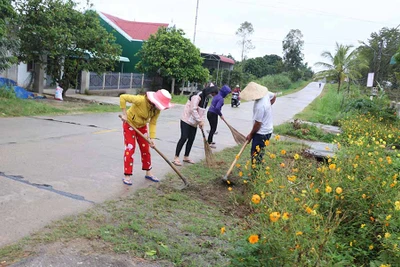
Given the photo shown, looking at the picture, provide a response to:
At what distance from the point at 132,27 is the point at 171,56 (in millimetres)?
7455

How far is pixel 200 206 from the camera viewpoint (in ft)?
14.1

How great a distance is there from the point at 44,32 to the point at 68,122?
5754mm

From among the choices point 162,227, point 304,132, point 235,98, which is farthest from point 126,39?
point 162,227

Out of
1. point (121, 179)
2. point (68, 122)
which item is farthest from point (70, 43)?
point (121, 179)

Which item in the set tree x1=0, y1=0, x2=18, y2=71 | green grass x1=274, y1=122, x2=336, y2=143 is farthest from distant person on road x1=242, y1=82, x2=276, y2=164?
tree x1=0, y1=0, x2=18, y2=71

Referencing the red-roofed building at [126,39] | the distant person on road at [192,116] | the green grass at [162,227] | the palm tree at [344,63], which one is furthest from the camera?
the palm tree at [344,63]

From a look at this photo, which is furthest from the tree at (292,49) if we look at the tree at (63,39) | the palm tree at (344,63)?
the tree at (63,39)

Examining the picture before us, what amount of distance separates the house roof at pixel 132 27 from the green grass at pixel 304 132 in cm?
1681

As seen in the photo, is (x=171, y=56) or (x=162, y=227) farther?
(x=171, y=56)

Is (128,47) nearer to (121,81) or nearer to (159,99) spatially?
(121,81)

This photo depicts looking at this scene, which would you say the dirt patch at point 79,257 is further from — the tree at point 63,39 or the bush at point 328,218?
the tree at point 63,39

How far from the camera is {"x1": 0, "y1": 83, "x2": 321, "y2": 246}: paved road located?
3.66 meters

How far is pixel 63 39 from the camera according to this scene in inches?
550

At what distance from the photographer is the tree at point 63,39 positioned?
13719mm
